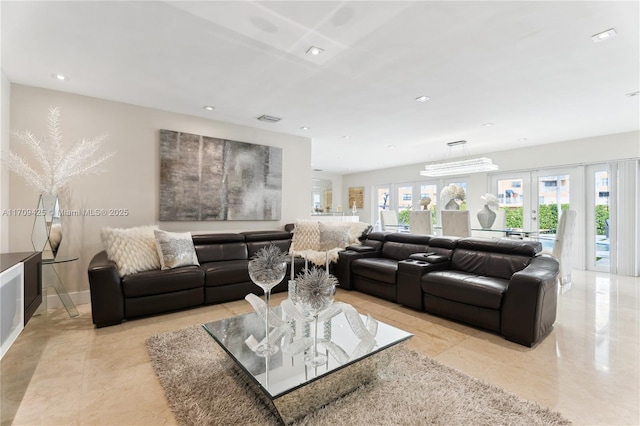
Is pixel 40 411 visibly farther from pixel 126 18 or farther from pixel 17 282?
pixel 126 18

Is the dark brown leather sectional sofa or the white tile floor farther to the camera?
the dark brown leather sectional sofa

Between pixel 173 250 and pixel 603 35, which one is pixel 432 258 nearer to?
pixel 603 35

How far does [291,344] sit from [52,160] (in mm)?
3618

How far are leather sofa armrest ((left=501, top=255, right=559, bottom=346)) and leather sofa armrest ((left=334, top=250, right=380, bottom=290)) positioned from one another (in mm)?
2087

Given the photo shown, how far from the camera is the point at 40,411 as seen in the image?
167 centimetres

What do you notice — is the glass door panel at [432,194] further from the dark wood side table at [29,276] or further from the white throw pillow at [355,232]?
the dark wood side table at [29,276]

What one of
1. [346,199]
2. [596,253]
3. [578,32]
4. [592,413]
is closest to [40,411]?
[592,413]

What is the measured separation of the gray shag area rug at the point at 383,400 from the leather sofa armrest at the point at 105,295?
1.06 meters

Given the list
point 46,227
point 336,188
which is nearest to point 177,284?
point 46,227

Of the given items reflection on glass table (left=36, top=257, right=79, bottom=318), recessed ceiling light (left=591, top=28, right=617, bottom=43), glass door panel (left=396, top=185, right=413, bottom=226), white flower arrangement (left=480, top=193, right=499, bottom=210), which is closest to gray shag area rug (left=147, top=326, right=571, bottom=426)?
reflection on glass table (left=36, top=257, right=79, bottom=318)

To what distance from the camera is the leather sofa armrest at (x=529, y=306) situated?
2.44 m

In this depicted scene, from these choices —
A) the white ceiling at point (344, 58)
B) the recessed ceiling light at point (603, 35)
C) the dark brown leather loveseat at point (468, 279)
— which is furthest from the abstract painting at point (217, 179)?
the recessed ceiling light at point (603, 35)

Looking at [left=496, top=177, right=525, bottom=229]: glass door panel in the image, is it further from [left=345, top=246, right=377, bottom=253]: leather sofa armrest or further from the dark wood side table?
the dark wood side table

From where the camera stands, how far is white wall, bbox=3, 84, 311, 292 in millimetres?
3320
